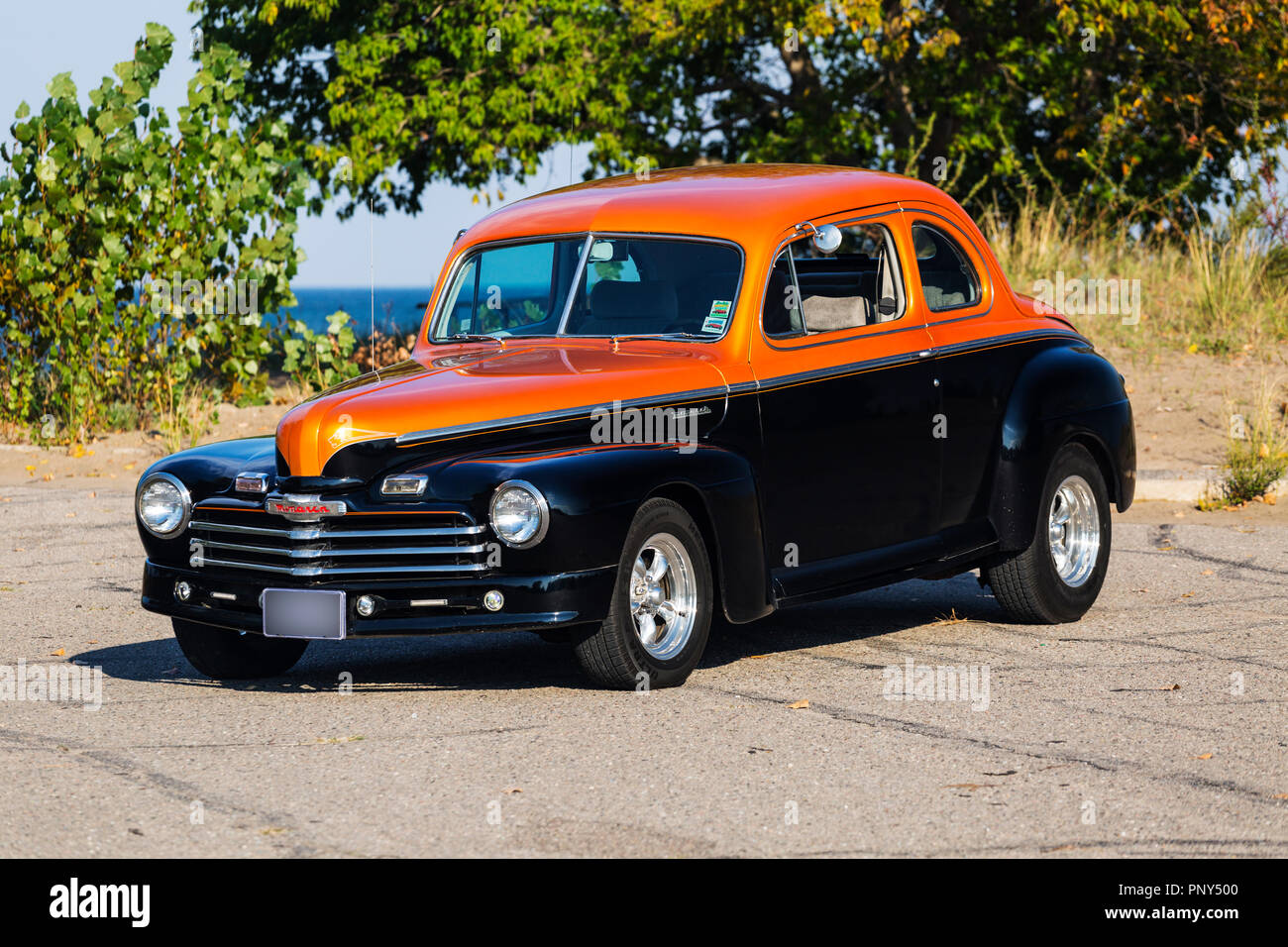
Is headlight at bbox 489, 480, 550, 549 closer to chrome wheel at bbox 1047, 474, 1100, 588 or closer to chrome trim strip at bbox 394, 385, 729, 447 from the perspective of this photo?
chrome trim strip at bbox 394, 385, 729, 447

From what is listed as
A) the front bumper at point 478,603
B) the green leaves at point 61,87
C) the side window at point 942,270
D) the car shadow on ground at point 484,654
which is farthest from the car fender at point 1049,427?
the green leaves at point 61,87

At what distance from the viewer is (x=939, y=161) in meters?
14.8

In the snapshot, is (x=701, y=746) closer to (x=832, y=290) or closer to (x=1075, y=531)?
(x=832, y=290)

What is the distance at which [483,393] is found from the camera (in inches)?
269

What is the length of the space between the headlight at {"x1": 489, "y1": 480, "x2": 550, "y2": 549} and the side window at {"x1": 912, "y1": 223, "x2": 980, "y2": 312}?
8.70 ft

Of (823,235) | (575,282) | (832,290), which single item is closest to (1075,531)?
(832,290)

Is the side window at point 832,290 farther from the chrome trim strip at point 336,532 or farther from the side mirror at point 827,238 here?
the chrome trim strip at point 336,532

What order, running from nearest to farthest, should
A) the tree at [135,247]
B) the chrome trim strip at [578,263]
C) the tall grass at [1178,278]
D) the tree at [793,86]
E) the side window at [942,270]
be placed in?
the chrome trim strip at [578,263]
the side window at [942,270]
the tree at [135,247]
the tall grass at [1178,278]
the tree at [793,86]

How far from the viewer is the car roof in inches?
305

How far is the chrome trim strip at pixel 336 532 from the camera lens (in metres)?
6.49

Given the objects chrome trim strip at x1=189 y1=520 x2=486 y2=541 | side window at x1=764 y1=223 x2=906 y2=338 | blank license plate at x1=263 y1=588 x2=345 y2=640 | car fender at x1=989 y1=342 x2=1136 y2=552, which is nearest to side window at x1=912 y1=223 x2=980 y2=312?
side window at x1=764 y1=223 x2=906 y2=338

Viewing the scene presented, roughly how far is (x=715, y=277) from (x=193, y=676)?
112 inches

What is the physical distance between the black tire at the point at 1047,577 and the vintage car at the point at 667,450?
0.06 feet

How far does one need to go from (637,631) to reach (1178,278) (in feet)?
44.3
